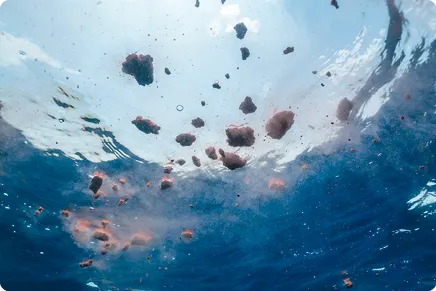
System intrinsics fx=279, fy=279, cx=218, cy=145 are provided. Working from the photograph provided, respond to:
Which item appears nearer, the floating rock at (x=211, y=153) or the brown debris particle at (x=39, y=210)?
the floating rock at (x=211, y=153)

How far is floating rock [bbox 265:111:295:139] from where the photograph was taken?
1155 cm

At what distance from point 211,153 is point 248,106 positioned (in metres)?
2.88

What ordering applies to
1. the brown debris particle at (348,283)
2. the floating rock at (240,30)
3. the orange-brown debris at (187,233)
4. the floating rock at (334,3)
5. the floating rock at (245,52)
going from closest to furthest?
the floating rock at (334,3), the floating rock at (240,30), the floating rock at (245,52), the orange-brown debris at (187,233), the brown debris particle at (348,283)

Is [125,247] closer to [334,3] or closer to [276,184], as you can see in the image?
[276,184]

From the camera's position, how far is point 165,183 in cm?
1473

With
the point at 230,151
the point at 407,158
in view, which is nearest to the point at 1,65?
the point at 230,151

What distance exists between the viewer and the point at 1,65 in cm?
1034

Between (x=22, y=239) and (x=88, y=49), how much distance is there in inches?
691

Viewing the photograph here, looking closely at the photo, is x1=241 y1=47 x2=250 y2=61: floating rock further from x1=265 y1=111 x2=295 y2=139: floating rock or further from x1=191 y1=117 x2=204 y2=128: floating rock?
x1=191 y1=117 x2=204 y2=128: floating rock

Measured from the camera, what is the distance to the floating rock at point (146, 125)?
38.1ft

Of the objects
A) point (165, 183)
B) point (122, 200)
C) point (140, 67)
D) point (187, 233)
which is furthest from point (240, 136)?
point (187, 233)

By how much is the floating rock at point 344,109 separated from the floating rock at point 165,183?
869cm

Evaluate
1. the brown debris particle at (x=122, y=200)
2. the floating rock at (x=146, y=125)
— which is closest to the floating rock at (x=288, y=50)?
the floating rock at (x=146, y=125)

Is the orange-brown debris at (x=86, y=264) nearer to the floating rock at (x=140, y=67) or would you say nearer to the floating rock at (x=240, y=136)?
the floating rock at (x=240, y=136)
